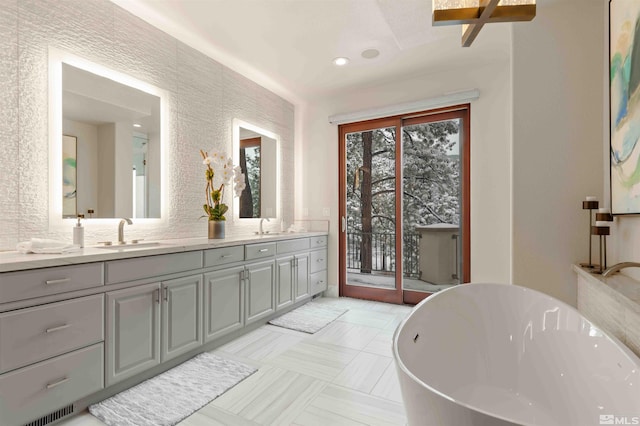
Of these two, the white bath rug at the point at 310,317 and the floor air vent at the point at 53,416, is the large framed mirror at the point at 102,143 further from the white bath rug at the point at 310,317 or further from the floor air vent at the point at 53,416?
the white bath rug at the point at 310,317

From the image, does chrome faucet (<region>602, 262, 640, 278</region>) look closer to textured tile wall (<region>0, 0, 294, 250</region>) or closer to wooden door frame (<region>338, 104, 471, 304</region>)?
wooden door frame (<region>338, 104, 471, 304</region>)

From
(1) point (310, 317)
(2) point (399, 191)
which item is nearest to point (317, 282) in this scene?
(1) point (310, 317)

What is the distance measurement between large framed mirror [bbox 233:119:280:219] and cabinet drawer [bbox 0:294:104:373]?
1882 millimetres

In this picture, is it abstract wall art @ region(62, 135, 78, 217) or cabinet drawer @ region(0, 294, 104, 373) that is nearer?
cabinet drawer @ region(0, 294, 104, 373)

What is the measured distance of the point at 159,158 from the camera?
105 inches

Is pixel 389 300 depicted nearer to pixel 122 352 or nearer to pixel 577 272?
pixel 577 272

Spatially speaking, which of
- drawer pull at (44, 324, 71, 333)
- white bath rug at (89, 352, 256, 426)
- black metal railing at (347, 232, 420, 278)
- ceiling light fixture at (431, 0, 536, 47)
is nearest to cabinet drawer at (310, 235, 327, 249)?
black metal railing at (347, 232, 420, 278)

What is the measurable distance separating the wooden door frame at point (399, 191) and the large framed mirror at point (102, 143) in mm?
2286

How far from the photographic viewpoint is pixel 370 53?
3.09 meters

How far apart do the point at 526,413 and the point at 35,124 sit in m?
3.26

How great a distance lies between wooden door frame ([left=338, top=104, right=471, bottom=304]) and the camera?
11.2 feet

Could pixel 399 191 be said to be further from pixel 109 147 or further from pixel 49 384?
pixel 49 384

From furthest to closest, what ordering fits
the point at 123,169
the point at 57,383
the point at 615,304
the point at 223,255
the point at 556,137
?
1. the point at 223,255
2. the point at 123,169
3. the point at 556,137
4. the point at 57,383
5. the point at 615,304

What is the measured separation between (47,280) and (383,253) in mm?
3283
